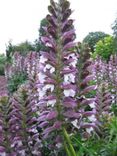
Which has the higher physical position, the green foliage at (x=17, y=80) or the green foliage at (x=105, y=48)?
the green foliage at (x=105, y=48)

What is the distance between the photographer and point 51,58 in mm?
2932

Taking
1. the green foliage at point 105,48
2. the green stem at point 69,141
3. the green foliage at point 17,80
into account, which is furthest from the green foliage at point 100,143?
the green foliage at point 105,48

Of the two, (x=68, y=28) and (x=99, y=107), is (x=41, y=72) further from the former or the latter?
(x=99, y=107)

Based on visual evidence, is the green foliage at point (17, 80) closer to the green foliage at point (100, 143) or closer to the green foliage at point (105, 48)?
the green foliage at point (100, 143)

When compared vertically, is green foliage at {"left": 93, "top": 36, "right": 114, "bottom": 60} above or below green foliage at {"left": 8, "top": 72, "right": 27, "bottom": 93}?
above

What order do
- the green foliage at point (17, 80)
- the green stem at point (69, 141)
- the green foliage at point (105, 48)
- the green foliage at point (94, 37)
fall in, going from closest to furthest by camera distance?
the green stem at point (69, 141)
the green foliage at point (17, 80)
the green foliage at point (105, 48)
the green foliage at point (94, 37)

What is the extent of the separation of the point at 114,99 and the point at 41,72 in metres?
4.02

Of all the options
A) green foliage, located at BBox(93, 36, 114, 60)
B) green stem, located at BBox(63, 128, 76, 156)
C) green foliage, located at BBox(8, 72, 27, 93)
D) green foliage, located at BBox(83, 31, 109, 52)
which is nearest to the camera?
green stem, located at BBox(63, 128, 76, 156)

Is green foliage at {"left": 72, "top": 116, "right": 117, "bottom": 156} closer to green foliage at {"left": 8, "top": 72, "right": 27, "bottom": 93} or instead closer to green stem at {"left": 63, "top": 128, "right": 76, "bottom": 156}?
green stem at {"left": 63, "top": 128, "right": 76, "bottom": 156}

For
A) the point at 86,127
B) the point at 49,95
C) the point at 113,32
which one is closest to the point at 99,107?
the point at 86,127

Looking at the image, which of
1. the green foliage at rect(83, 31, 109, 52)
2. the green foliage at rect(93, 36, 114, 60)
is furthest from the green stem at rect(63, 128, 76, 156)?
the green foliage at rect(83, 31, 109, 52)

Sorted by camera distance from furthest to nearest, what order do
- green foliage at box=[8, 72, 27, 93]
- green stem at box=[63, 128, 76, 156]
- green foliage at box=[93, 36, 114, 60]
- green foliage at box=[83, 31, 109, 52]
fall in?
green foliage at box=[83, 31, 109, 52], green foliage at box=[93, 36, 114, 60], green foliage at box=[8, 72, 27, 93], green stem at box=[63, 128, 76, 156]

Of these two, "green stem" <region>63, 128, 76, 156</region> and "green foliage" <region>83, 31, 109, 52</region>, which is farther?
"green foliage" <region>83, 31, 109, 52</region>

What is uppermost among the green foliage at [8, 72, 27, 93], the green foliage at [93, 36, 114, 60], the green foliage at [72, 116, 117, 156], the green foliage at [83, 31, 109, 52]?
the green foliage at [83, 31, 109, 52]
